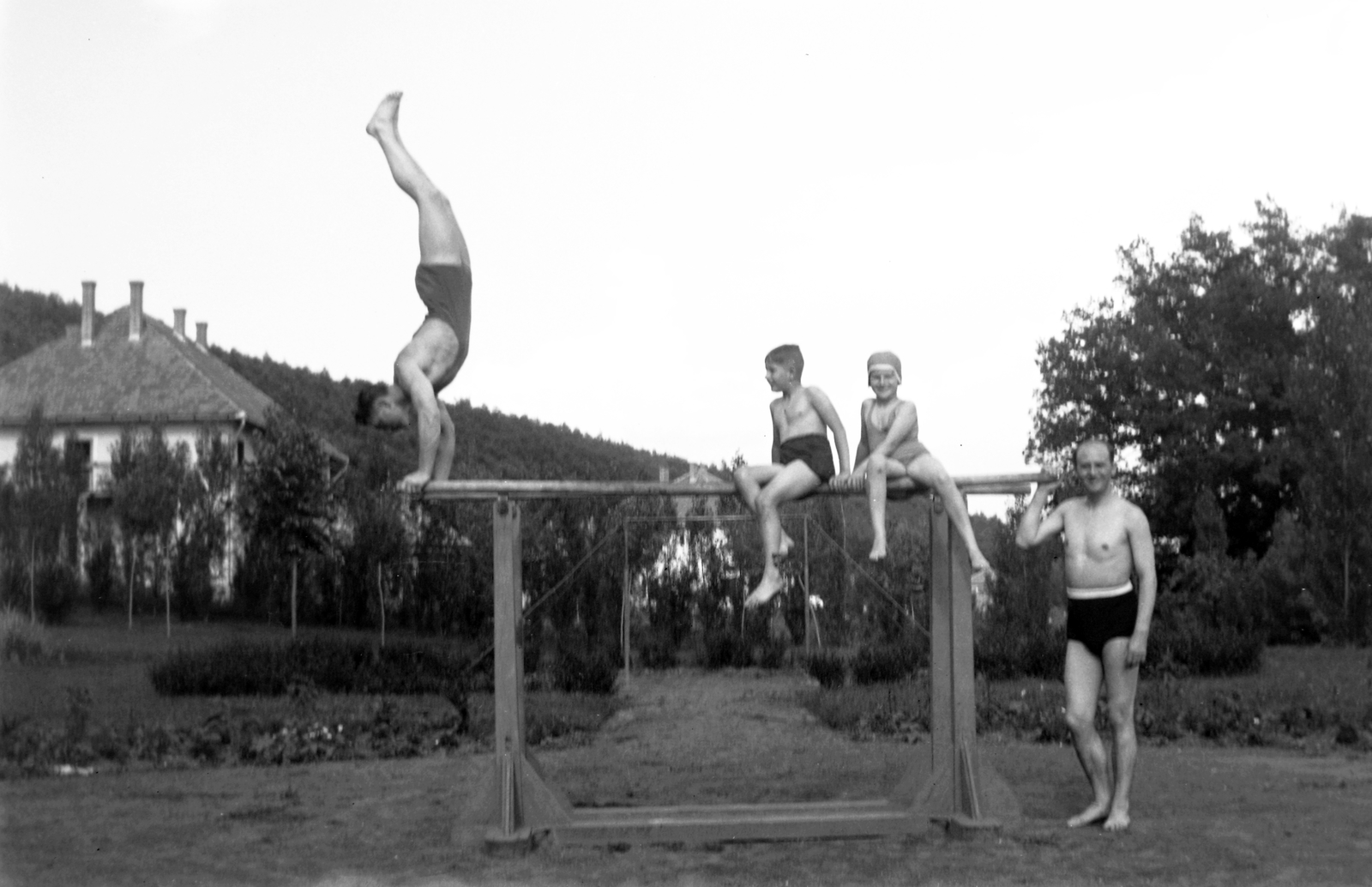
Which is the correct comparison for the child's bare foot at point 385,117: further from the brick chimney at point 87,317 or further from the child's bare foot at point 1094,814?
the brick chimney at point 87,317

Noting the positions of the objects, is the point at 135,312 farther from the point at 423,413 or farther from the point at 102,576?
the point at 423,413

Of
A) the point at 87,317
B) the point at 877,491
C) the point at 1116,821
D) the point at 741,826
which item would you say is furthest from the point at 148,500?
the point at 1116,821

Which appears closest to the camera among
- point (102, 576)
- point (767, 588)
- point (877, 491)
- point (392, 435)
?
point (767, 588)

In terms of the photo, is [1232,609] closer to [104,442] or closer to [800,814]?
[104,442]

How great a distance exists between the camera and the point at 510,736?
336 inches

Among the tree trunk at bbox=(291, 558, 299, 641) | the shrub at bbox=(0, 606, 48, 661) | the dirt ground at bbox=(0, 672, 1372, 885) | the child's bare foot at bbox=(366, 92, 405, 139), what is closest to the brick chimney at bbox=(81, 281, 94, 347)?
the tree trunk at bbox=(291, 558, 299, 641)

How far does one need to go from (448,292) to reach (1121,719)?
4045 mm

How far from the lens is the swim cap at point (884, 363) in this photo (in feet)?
28.1

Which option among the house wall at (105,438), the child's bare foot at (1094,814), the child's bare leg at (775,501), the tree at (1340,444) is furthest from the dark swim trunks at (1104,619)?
the house wall at (105,438)

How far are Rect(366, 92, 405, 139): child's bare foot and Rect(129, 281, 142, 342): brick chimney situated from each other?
38569 mm

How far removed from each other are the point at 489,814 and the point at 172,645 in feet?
57.3

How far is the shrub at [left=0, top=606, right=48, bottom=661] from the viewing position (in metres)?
20.7

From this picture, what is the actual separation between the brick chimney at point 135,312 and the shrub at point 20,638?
22349 mm

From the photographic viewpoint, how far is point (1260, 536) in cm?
4450
